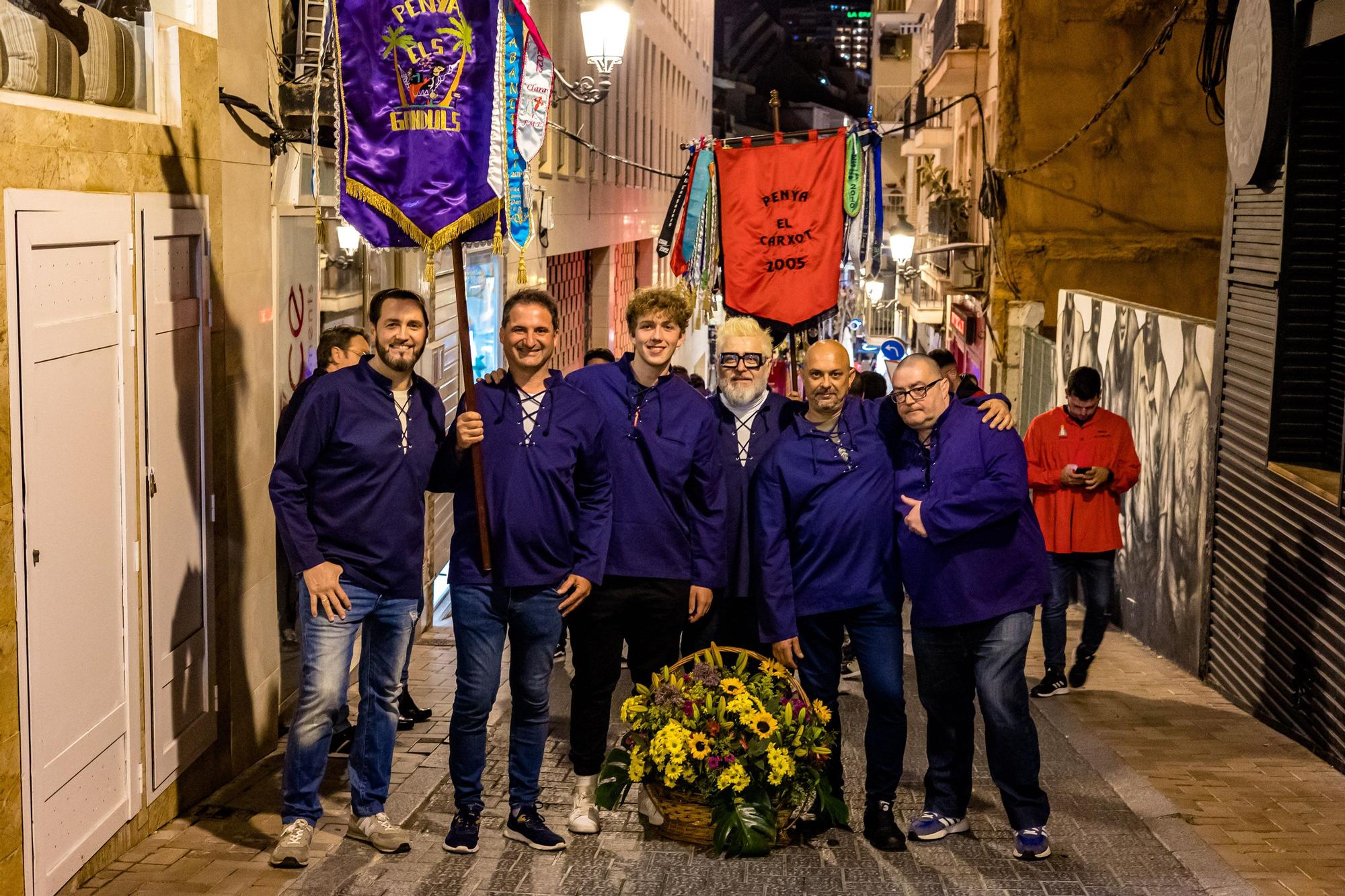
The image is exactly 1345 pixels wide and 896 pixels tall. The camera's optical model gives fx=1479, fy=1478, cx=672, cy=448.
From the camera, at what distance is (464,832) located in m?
5.75

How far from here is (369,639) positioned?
19.0ft

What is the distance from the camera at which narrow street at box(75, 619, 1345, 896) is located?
5.41 meters

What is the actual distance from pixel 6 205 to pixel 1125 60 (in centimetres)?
1643

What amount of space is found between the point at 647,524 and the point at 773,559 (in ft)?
1.75

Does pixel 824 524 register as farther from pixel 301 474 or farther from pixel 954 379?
pixel 954 379

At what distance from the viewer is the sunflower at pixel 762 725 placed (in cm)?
562

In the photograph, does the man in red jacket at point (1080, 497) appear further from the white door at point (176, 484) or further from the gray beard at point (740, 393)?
the white door at point (176, 484)

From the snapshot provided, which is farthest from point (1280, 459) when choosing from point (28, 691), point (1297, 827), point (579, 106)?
point (579, 106)

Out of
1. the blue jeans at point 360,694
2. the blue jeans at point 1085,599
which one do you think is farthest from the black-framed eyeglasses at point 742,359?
the blue jeans at point 1085,599

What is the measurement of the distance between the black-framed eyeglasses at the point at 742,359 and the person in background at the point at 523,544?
0.65 meters

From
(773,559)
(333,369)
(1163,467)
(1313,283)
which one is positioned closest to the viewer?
(773,559)

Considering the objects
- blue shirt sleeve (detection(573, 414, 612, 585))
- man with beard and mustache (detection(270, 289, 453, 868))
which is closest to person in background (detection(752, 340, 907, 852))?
blue shirt sleeve (detection(573, 414, 612, 585))

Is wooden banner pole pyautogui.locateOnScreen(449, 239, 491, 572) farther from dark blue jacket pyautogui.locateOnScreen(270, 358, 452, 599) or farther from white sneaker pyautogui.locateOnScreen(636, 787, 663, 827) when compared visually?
white sneaker pyautogui.locateOnScreen(636, 787, 663, 827)

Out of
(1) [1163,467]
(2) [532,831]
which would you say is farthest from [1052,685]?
(2) [532,831]
